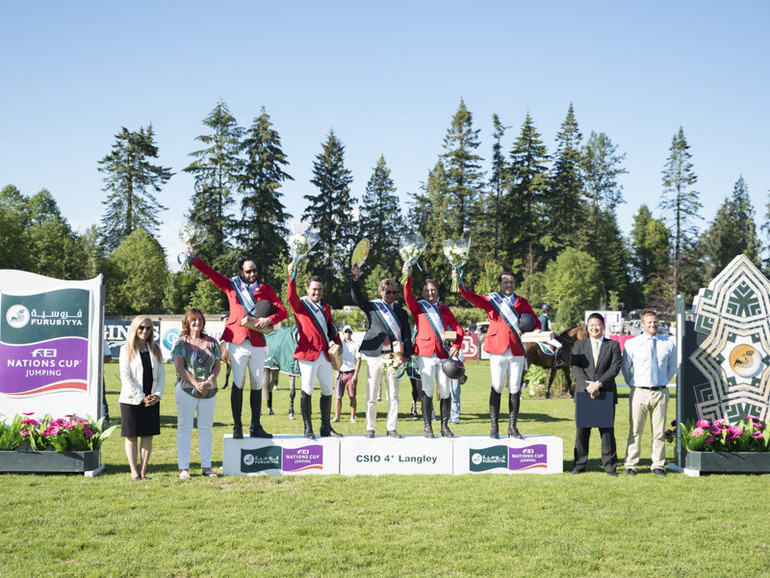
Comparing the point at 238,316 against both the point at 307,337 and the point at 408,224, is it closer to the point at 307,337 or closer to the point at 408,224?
the point at 307,337

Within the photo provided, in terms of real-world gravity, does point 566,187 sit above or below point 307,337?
above

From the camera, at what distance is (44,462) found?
719 centimetres

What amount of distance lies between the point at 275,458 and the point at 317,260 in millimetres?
49365

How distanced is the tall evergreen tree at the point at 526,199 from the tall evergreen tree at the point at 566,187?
1034 millimetres

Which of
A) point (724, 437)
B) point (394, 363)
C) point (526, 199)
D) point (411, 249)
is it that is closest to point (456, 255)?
point (411, 249)

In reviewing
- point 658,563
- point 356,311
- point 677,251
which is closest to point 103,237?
point 356,311

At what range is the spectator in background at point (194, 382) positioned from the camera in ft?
22.9

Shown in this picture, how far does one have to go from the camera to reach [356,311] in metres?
43.0

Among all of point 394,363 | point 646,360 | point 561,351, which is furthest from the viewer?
point 561,351

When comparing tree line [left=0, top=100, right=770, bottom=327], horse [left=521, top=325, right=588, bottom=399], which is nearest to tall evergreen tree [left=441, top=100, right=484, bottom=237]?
tree line [left=0, top=100, right=770, bottom=327]

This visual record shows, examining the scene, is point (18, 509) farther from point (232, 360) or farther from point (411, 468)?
point (411, 468)

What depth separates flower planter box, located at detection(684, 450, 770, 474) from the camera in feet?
24.8

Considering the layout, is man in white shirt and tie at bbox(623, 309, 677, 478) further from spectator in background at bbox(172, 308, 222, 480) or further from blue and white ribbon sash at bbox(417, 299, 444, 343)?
spectator in background at bbox(172, 308, 222, 480)

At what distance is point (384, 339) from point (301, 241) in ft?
4.65
